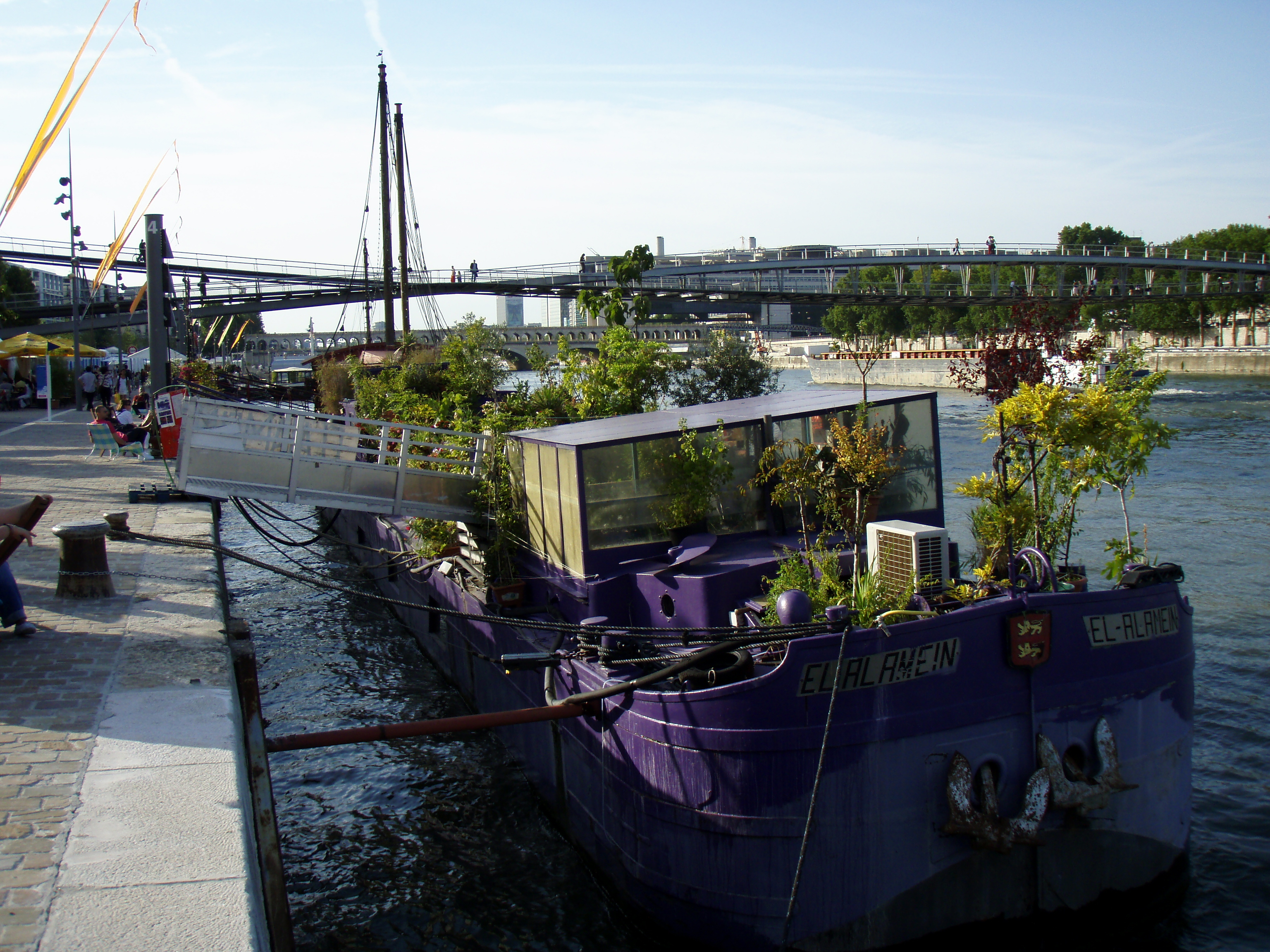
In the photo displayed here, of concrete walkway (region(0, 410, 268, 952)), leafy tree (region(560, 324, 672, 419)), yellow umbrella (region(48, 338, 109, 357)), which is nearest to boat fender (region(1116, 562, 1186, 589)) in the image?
concrete walkway (region(0, 410, 268, 952))

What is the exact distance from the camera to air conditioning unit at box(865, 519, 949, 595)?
771cm

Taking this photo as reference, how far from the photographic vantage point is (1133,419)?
823 centimetres

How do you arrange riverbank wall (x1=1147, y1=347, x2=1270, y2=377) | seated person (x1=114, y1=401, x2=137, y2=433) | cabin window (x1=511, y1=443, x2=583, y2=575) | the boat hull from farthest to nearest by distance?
riverbank wall (x1=1147, y1=347, x2=1270, y2=377) → seated person (x1=114, y1=401, x2=137, y2=433) → cabin window (x1=511, y1=443, x2=583, y2=575) → the boat hull

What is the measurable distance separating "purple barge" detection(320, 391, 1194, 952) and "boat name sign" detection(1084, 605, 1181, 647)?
0.02 meters

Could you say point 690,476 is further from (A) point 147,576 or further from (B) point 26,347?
(B) point 26,347

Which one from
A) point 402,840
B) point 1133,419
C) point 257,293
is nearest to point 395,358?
point 402,840

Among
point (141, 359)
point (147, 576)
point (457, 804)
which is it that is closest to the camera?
point (457, 804)

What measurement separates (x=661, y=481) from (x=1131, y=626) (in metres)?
4.08

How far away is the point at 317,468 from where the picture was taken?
43.7 ft

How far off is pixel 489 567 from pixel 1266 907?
26.7ft

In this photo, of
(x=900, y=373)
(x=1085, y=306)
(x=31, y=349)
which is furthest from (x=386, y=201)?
(x=900, y=373)

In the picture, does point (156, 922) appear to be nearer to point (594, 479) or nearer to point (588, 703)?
point (588, 703)

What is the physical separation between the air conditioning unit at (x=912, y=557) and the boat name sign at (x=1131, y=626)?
1.09 m

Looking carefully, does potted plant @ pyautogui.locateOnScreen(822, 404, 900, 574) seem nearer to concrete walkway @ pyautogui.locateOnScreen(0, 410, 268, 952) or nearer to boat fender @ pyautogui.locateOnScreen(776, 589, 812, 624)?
boat fender @ pyautogui.locateOnScreen(776, 589, 812, 624)
